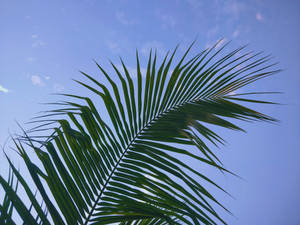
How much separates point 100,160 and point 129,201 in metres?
0.21

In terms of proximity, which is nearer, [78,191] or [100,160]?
[78,191]

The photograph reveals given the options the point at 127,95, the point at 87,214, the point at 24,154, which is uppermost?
the point at 127,95

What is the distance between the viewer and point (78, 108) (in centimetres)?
105

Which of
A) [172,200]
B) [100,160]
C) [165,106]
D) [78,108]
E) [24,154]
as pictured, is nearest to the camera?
[24,154]

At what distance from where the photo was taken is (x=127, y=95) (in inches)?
43.4

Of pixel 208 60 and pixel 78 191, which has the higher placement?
pixel 208 60

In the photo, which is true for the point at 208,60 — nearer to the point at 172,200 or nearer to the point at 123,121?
the point at 123,121

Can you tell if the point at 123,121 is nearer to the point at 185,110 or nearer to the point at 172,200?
the point at 185,110

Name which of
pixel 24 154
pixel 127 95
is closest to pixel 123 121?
pixel 127 95

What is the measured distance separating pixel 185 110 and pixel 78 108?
19.8 inches

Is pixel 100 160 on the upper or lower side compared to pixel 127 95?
lower

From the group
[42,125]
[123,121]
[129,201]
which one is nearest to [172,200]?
[129,201]

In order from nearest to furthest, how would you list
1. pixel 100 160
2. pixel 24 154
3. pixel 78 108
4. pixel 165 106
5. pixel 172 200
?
pixel 24 154 → pixel 172 200 → pixel 100 160 → pixel 78 108 → pixel 165 106

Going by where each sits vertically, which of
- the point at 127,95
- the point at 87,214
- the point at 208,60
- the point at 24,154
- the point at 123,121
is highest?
the point at 208,60
